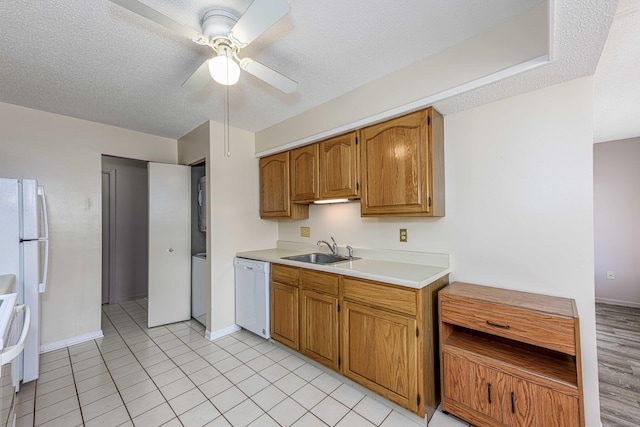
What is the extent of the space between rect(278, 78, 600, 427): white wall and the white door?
108 inches

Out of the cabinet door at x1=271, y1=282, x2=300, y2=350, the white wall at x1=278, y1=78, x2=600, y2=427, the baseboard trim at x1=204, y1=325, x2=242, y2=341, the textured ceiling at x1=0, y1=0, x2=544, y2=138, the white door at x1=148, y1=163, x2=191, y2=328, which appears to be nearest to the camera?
the textured ceiling at x1=0, y1=0, x2=544, y2=138

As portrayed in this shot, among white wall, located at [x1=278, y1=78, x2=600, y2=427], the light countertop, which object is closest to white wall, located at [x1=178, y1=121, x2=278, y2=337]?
the light countertop

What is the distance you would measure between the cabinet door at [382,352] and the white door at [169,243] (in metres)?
2.30

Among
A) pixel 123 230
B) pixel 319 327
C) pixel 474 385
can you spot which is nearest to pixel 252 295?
pixel 319 327

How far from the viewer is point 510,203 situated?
5.87 ft

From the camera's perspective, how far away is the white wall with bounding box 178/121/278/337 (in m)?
2.85

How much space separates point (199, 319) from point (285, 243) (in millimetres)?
1366

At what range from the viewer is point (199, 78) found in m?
1.68

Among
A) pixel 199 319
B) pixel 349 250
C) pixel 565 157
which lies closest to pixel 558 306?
pixel 565 157

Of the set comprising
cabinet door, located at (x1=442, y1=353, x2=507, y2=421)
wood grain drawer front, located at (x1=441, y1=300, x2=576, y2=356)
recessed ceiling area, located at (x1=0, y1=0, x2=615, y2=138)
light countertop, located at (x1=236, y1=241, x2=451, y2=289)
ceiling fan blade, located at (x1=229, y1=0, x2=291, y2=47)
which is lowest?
cabinet door, located at (x1=442, y1=353, x2=507, y2=421)

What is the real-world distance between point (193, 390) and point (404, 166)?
2279mm

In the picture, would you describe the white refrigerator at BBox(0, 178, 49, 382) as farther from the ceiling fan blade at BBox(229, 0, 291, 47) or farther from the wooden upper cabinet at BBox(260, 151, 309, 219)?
the ceiling fan blade at BBox(229, 0, 291, 47)

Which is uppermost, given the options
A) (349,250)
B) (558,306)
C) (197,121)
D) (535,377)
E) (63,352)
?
(197,121)

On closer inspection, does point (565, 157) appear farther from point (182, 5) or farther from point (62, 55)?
point (62, 55)
